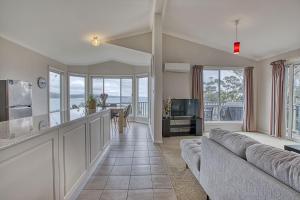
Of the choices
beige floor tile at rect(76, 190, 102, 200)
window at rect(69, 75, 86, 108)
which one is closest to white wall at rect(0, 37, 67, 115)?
window at rect(69, 75, 86, 108)

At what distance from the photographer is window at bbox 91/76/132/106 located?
880 centimetres

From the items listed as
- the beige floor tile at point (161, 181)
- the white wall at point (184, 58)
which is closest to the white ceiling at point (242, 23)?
the white wall at point (184, 58)

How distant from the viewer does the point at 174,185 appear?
8.57 feet

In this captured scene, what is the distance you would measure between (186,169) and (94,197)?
1.53 metres

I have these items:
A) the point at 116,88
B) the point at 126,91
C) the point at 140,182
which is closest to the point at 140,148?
the point at 140,182

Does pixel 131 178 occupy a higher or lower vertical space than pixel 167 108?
lower

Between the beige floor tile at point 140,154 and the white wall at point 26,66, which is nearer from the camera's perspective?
the beige floor tile at point 140,154

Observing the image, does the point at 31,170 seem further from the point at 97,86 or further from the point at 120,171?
the point at 97,86

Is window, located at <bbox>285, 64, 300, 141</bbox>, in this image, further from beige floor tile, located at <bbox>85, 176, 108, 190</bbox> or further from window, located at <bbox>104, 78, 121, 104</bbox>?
window, located at <bbox>104, 78, 121, 104</bbox>

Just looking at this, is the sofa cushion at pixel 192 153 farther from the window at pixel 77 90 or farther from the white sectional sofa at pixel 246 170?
the window at pixel 77 90

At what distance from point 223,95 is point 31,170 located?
6.28 meters

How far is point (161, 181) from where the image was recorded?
274 cm

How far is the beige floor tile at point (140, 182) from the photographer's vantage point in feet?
8.44

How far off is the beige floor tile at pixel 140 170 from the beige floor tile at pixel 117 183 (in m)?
0.19
